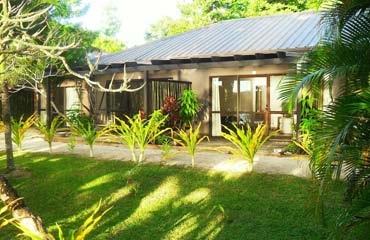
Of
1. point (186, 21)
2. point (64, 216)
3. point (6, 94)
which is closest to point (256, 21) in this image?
point (6, 94)

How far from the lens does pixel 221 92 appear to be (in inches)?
519

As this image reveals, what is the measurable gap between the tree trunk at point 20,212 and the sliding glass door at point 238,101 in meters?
9.14

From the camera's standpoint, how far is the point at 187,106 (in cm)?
1193

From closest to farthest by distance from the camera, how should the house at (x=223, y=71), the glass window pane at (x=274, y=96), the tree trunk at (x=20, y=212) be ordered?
the tree trunk at (x=20, y=212), the house at (x=223, y=71), the glass window pane at (x=274, y=96)

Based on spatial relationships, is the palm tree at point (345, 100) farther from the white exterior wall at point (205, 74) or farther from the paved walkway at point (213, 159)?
the white exterior wall at point (205, 74)

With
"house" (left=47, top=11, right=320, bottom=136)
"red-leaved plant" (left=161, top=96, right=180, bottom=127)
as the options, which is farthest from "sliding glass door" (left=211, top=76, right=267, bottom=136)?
"red-leaved plant" (left=161, top=96, right=180, bottom=127)

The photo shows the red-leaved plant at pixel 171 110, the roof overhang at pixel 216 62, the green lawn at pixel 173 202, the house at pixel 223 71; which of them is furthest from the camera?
the red-leaved plant at pixel 171 110

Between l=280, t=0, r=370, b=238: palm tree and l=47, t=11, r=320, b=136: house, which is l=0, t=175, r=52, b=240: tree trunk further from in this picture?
l=47, t=11, r=320, b=136: house

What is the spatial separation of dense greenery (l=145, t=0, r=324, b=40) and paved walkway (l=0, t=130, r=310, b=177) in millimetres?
14199

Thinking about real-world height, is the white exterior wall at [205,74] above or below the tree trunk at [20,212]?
above

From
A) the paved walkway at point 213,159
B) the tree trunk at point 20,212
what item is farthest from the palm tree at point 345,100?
the paved walkway at point 213,159

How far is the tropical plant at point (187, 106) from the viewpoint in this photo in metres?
11.9

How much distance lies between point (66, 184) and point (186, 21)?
2536 centimetres

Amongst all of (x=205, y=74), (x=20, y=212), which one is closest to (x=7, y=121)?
(x=20, y=212)
